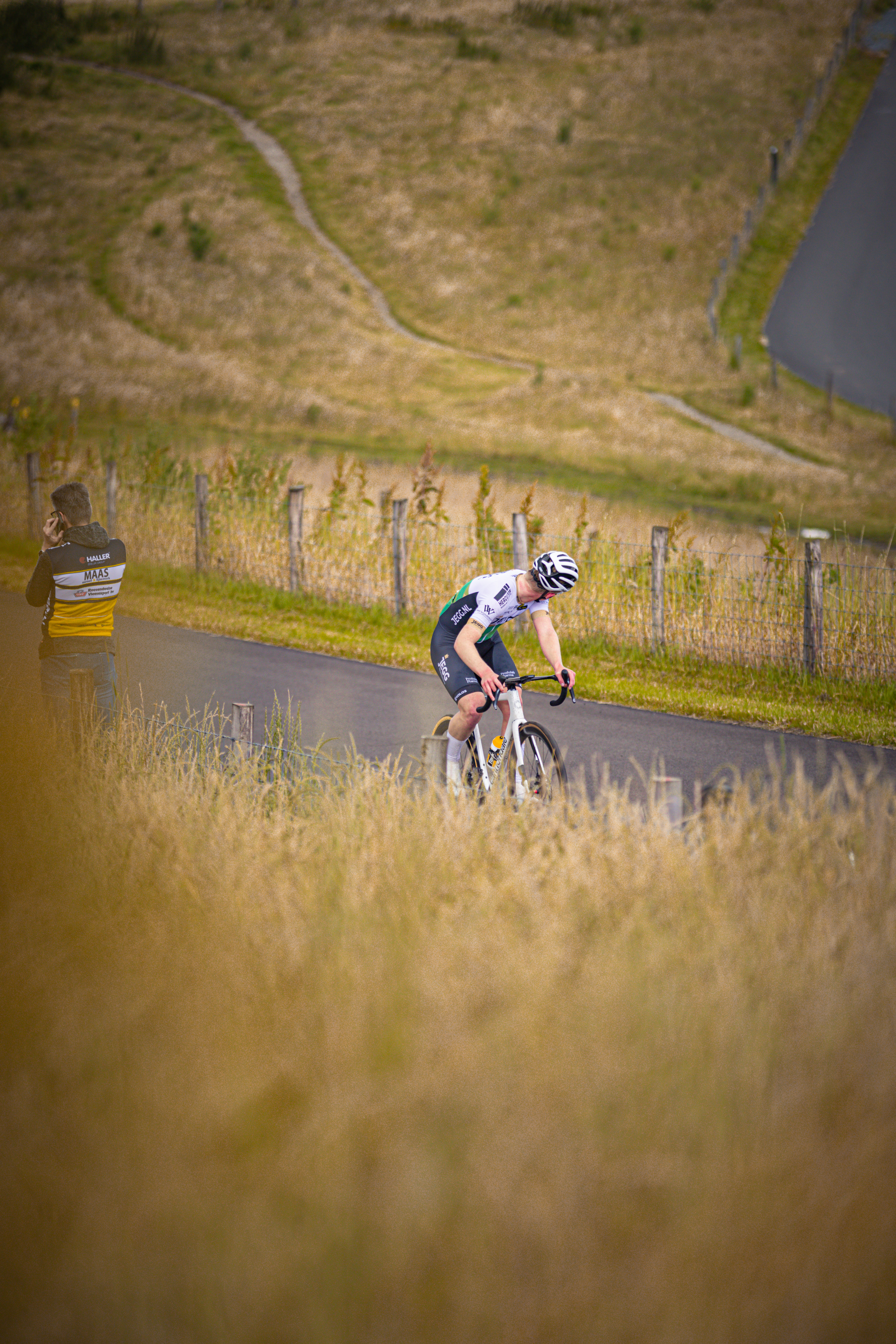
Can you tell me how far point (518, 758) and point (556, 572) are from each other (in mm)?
1278

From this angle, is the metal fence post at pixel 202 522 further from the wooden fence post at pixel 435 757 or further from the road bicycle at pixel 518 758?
the wooden fence post at pixel 435 757

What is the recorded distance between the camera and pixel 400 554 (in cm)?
1522

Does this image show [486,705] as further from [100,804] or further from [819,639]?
[819,639]

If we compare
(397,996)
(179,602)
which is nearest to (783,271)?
(179,602)

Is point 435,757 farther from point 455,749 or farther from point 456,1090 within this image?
point 456,1090

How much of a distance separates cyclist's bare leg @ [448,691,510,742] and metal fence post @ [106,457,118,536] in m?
11.9

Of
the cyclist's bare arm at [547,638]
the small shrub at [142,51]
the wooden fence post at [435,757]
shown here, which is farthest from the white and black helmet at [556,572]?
the small shrub at [142,51]

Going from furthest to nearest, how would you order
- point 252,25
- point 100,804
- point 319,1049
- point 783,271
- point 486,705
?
point 252,25, point 783,271, point 486,705, point 100,804, point 319,1049

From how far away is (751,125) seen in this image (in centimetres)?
6588

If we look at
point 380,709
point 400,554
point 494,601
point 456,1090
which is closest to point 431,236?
point 400,554

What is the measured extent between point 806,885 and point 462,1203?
2.34 metres

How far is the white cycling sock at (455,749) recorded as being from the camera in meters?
7.84

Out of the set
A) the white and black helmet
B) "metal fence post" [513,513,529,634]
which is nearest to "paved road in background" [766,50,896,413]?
"metal fence post" [513,513,529,634]

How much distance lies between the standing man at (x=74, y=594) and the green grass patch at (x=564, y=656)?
Result: 582cm
